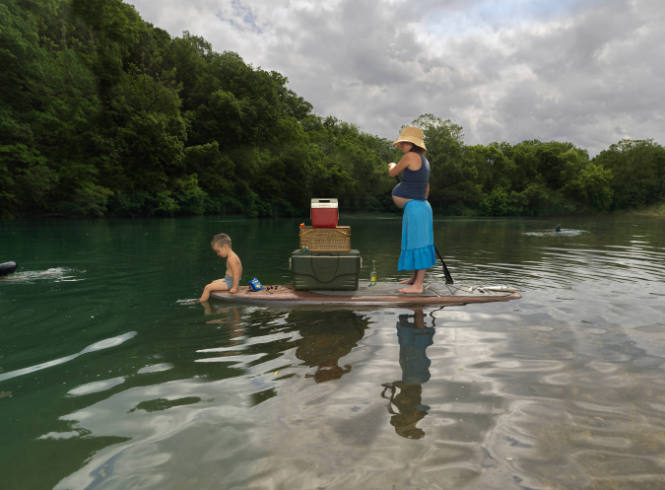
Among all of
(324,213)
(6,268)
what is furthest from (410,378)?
(6,268)

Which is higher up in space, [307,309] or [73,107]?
[73,107]

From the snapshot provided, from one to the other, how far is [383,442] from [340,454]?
0.35 metres

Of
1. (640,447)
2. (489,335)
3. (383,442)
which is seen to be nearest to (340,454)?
(383,442)

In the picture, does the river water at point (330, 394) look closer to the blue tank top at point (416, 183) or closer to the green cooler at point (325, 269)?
the green cooler at point (325, 269)

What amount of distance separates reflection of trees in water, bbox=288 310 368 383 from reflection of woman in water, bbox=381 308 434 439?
0.60 metres

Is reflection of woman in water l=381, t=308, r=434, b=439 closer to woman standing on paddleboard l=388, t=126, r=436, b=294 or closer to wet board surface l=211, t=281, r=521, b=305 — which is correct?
wet board surface l=211, t=281, r=521, b=305

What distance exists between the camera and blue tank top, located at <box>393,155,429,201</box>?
6770 millimetres

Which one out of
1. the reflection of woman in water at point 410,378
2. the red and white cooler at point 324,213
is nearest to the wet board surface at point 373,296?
the reflection of woman in water at point 410,378

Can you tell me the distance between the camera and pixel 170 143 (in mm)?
42781

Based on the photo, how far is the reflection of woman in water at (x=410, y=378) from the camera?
3.34 metres

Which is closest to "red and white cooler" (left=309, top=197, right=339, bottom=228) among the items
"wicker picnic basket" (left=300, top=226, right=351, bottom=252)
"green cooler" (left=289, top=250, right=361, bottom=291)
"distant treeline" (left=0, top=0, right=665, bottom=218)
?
"wicker picnic basket" (left=300, top=226, right=351, bottom=252)

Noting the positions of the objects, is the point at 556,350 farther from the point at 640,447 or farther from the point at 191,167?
the point at 191,167

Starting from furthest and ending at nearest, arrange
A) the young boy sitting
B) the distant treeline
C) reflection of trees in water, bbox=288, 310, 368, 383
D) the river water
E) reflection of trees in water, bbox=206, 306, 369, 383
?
1. the distant treeline
2. the young boy sitting
3. reflection of trees in water, bbox=206, 306, 369, 383
4. reflection of trees in water, bbox=288, 310, 368, 383
5. the river water

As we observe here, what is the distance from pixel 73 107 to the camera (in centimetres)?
3928
